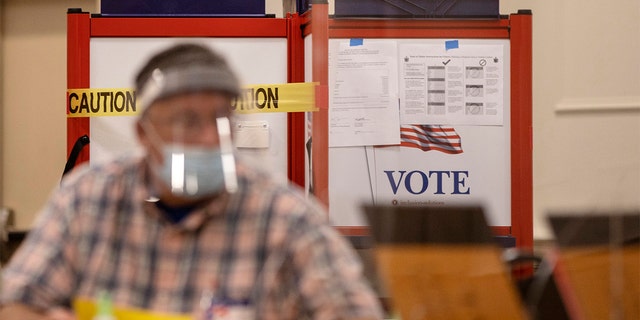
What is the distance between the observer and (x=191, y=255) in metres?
1.26

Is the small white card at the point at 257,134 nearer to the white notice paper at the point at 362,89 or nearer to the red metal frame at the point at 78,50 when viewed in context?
the white notice paper at the point at 362,89

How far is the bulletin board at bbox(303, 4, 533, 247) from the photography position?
109 inches

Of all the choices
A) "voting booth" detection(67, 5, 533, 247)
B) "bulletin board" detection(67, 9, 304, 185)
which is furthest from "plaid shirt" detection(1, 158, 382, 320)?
"bulletin board" detection(67, 9, 304, 185)

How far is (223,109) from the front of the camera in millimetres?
1250

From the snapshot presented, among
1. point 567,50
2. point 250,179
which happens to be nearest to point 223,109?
point 250,179

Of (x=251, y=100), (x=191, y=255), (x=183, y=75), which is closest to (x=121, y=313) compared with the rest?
(x=191, y=255)

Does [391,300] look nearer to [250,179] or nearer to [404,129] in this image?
[250,179]

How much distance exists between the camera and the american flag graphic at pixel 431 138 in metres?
2.80

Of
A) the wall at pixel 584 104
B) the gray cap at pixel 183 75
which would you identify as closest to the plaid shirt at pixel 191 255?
the gray cap at pixel 183 75

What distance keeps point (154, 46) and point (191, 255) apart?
5.59 feet

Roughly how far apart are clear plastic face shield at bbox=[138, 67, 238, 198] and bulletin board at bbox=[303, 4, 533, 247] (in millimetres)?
1497

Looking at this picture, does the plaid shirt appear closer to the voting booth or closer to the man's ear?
the man's ear

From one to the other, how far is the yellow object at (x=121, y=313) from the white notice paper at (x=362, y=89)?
5.37 feet

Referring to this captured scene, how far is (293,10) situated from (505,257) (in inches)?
72.5
